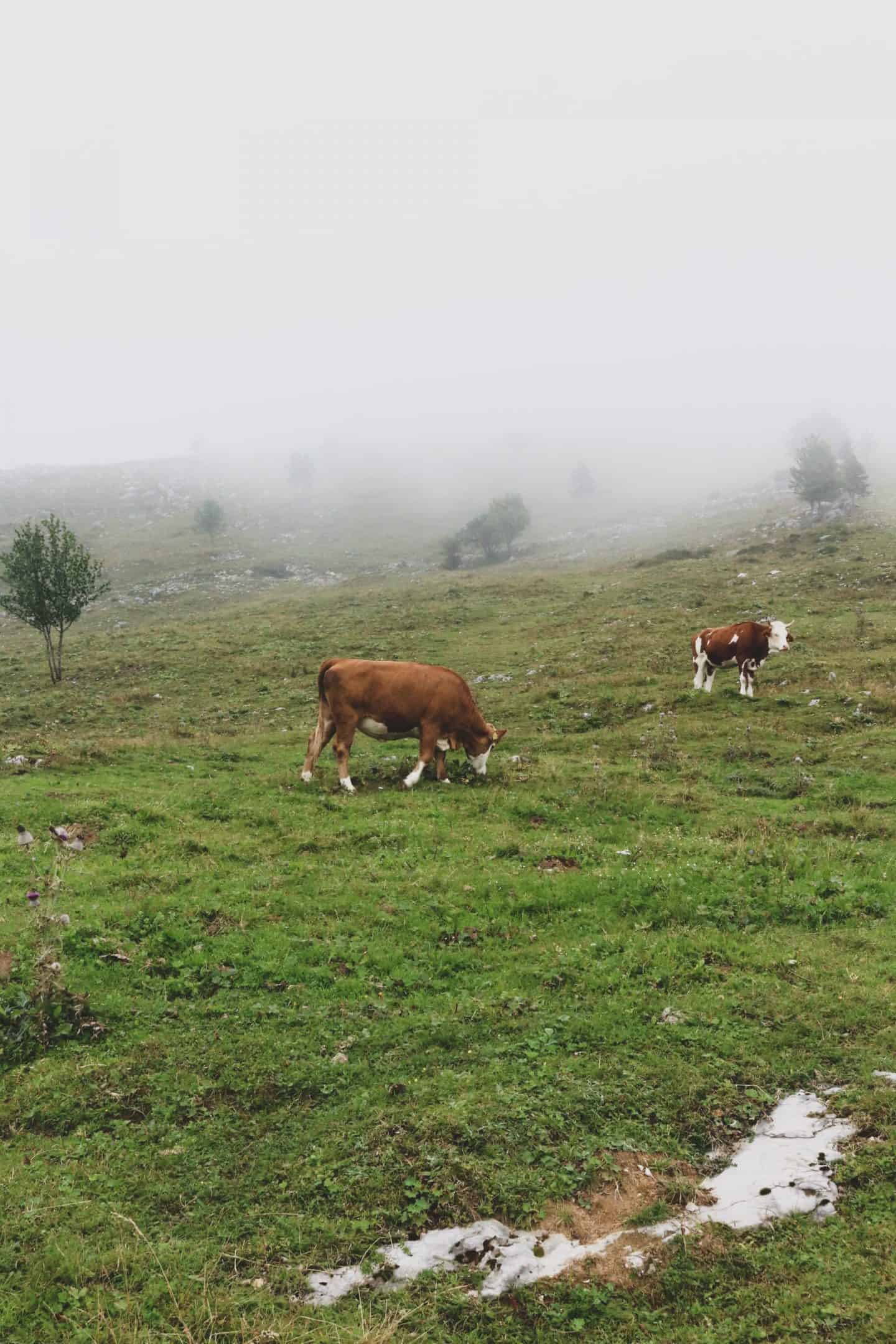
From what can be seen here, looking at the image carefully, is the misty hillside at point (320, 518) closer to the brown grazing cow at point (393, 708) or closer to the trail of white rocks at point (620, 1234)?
the brown grazing cow at point (393, 708)

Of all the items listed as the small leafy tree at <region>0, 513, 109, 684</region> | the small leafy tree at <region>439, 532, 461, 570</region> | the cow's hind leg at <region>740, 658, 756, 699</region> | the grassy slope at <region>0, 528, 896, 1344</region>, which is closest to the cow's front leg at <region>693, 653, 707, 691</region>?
the cow's hind leg at <region>740, 658, 756, 699</region>

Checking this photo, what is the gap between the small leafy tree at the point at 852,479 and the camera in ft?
251

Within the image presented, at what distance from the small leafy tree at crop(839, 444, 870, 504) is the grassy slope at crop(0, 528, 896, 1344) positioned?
215 ft

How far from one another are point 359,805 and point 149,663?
2661 centimetres

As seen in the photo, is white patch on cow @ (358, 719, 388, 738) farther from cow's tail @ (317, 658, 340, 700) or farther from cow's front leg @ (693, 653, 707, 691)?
cow's front leg @ (693, 653, 707, 691)

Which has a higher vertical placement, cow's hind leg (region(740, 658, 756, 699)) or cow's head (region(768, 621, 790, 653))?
cow's head (region(768, 621, 790, 653))

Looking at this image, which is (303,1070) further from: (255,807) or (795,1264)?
(255,807)

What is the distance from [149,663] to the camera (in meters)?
38.8

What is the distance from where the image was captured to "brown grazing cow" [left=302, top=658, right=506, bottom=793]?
18.0 m

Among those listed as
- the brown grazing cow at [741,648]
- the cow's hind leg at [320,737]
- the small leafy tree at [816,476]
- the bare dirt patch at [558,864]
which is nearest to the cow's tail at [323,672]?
the cow's hind leg at [320,737]

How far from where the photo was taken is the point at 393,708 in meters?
18.0

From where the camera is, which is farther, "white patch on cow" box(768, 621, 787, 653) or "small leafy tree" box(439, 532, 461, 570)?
"small leafy tree" box(439, 532, 461, 570)

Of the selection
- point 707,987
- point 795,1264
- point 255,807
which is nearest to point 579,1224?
point 795,1264

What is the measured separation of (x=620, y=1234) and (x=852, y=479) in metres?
85.5
